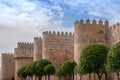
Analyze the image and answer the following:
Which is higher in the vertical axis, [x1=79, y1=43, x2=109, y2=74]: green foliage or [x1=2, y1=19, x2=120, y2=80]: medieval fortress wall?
[x1=2, y1=19, x2=120, y2=80]: medieval fortress wall

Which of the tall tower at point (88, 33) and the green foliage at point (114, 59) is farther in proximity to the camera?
the tall tower at point (88, 33)

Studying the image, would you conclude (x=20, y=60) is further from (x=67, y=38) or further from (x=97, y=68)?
(x=97, y=68)

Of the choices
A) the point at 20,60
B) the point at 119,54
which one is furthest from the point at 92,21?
the point at 20,60

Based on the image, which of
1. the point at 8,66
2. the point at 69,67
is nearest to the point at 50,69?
the point at 69,67

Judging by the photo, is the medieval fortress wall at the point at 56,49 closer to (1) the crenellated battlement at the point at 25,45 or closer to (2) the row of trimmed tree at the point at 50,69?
(2) the row of trimmed tree at the point at 50,69

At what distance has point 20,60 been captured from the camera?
243 feet

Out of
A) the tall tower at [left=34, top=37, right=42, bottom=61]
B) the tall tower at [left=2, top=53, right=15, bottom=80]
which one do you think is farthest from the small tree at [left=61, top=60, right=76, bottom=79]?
the tall tower at [left=2, top=53, right=15, bottom=80]

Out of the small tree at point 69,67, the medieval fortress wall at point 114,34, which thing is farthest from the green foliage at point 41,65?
the medieval fortress wall at point 114,34

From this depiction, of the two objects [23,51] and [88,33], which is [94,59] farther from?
[23,51]

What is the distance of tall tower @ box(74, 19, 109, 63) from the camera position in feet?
146

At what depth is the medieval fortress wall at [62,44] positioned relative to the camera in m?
44.5

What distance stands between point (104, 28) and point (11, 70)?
42985mm

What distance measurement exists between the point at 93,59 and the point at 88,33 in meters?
8.42

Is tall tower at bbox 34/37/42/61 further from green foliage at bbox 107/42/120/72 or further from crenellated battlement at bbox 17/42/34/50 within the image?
green foliage at bbox 107/42/120/72
